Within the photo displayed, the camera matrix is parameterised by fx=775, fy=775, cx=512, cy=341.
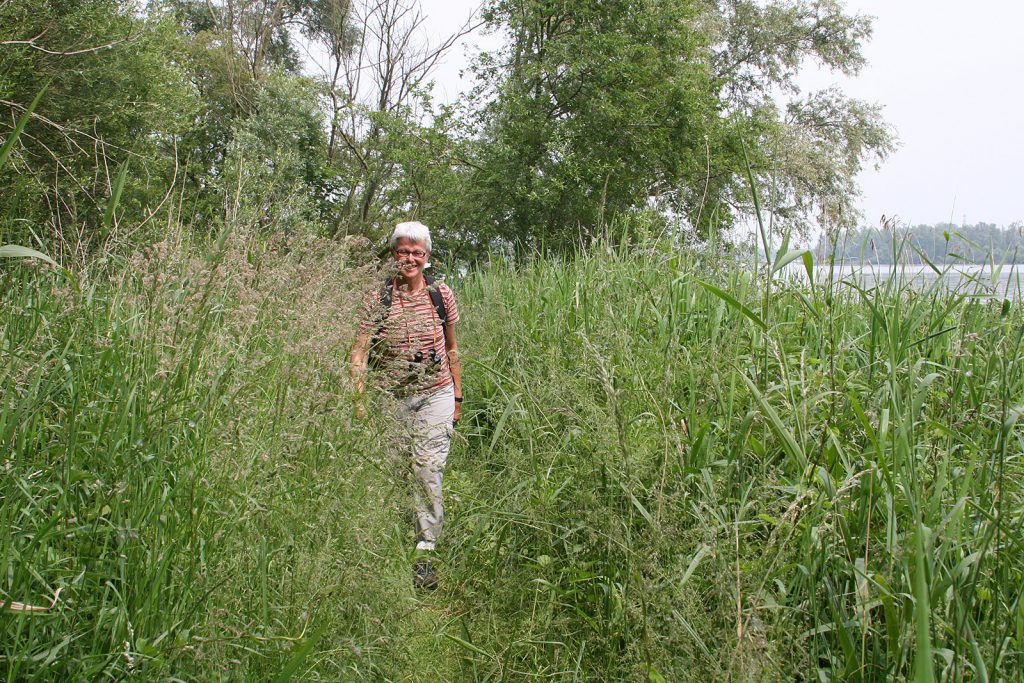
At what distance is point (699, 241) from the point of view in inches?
215

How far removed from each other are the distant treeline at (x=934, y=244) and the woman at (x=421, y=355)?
1.93 m

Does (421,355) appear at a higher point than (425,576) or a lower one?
higher

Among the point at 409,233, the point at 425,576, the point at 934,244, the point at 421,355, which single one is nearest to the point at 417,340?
the point at 421,355

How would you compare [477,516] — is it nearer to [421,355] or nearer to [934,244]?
[421,355]

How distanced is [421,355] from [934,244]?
2.47 m

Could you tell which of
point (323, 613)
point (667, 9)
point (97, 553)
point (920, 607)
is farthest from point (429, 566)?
point (667, 9)

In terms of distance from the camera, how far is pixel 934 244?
11.4 feet

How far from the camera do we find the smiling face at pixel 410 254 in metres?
4.07

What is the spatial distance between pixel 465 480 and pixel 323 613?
2118 mm

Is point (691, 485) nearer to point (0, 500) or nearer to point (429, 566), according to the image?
point (429, 566)

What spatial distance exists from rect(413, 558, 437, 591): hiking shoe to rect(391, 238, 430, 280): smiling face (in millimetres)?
1460

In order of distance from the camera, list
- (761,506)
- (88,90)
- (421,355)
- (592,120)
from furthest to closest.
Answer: (592,120) < (88,90) < (421,355) < (761,506)

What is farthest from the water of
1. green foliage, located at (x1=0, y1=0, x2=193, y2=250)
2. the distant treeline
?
green foliage, located at (x1=0, y1=0, x2=193, y2=250)

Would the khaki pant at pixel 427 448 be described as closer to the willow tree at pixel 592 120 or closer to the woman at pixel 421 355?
the woman at pixel 421 355
